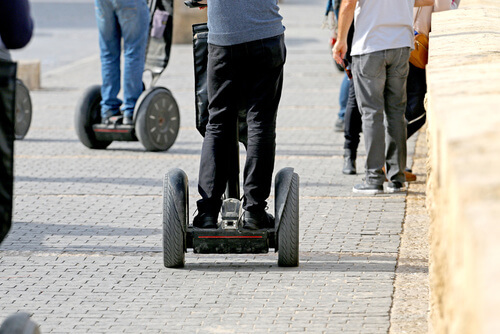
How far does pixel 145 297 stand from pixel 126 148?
16.0ft

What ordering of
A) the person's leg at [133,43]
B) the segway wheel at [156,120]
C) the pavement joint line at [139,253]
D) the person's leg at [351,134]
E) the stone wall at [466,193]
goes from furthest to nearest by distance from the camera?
the segway wheel at [156,120]
the person's leg at [133,43]
the person's leg at [351,134]
the pavement joint line at [139,253]
the stone wall at [466,193]

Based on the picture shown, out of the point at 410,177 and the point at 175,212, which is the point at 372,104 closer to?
the point at 410,177

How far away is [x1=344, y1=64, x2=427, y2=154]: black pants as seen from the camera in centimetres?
777

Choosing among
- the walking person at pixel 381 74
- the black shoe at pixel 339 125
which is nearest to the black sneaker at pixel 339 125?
the black shoe at pixel 339 125

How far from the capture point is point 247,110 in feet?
16.8

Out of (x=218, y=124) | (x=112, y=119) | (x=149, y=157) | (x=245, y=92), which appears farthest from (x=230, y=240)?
(x=112, y=119)

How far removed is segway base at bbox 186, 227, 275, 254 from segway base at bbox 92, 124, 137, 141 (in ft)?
13.5

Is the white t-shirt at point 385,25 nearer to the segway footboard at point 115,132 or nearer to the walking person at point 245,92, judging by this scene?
the walking person at point 245,92

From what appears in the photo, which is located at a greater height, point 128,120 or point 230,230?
point 230,230

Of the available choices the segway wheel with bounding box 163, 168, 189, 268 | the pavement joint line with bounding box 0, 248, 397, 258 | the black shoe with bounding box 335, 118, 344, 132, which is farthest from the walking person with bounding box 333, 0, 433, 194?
the black shoe with bounding box 335, 118, 344, 132

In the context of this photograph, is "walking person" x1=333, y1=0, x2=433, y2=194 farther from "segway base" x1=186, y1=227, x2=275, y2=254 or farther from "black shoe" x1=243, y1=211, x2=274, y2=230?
"segway base" x1=186, y1=227, x2=275, y2=254

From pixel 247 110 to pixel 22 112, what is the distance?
5.31 m

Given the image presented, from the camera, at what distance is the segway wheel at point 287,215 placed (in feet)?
16.4

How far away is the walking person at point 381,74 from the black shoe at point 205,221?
238 centimetres
